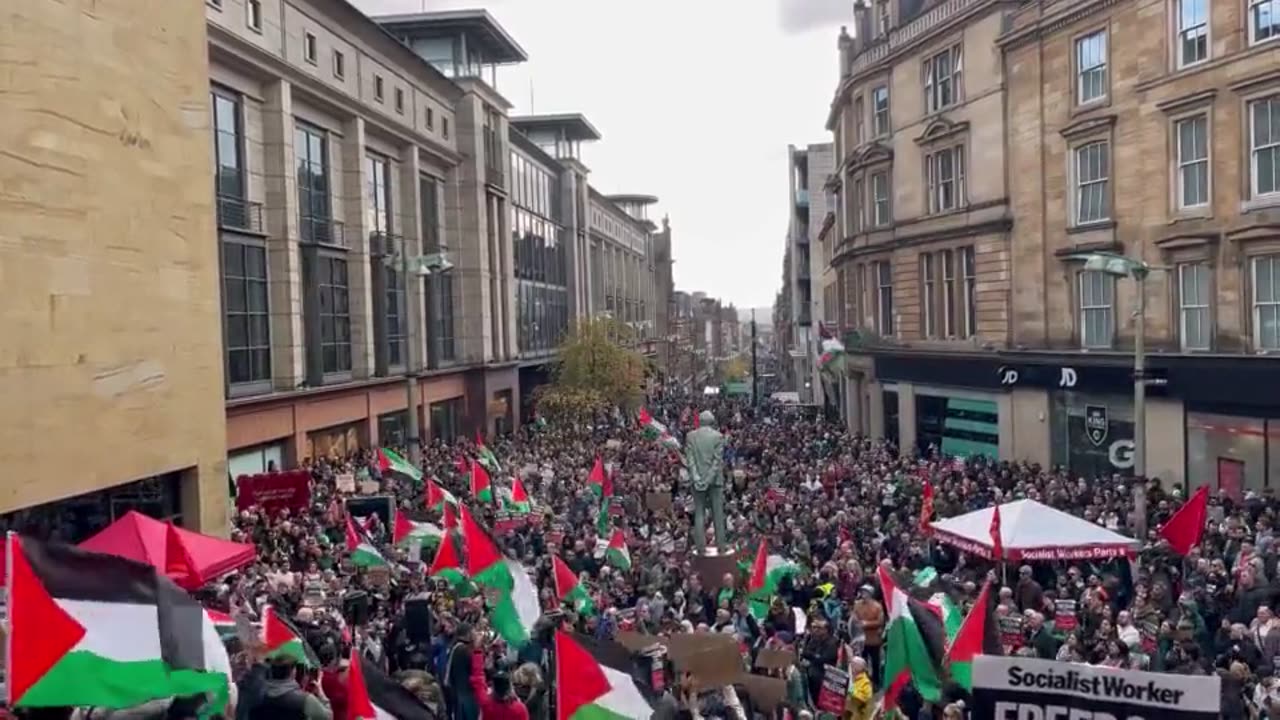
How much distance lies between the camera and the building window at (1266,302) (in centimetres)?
2708

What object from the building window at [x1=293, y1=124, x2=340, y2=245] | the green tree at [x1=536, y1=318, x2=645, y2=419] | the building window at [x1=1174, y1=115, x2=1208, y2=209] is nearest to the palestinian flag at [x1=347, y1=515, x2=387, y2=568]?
the building window at [x1=293, y1=124, x2=340, y2=245]

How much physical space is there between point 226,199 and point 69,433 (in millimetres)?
14515

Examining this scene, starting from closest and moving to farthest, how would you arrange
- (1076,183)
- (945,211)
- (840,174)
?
(1076,183)
(945,211)
(840,174)

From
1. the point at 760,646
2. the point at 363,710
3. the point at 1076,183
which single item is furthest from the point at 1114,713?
the point at 1076,183

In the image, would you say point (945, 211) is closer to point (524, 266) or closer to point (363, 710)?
point (524, 266)

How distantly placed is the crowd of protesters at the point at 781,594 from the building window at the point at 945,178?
1227 cm

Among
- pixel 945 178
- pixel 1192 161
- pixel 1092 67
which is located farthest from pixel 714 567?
pixel 945 178

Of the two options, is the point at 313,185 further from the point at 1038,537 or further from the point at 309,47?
the point at 1038,537

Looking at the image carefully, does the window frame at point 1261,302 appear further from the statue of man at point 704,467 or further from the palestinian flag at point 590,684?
the palestinian flag at point 590,684

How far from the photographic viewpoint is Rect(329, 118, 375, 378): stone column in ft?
132

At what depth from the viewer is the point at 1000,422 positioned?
125 ft

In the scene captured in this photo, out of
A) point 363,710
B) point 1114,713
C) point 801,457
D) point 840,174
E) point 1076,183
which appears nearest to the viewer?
point 1114,713

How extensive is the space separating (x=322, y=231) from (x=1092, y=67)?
2317cm

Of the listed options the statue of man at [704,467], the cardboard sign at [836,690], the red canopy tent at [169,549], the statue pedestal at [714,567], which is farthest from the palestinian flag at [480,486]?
the cardboard sign at [836,690]
